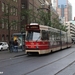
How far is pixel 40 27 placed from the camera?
26.7 metres

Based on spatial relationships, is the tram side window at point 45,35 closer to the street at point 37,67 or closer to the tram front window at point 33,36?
the tram front window at point 33,36

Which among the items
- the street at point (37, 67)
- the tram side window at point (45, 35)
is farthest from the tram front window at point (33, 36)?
the street at point (37, 67)

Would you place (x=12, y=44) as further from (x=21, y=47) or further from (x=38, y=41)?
(x=38, y=41)

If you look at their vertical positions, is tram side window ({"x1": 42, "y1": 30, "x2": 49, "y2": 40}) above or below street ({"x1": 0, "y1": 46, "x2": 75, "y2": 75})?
above

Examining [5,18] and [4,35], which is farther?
[4,35]

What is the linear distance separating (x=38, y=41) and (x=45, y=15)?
→ 34733 mm

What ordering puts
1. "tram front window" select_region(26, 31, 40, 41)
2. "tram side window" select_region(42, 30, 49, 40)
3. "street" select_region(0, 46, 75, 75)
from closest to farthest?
"street" select_region(0, 46, 75, 75), "tram front window" select_region(26, 31, 40, 41), "tram side window" select_region(42, 30, 49, 40)

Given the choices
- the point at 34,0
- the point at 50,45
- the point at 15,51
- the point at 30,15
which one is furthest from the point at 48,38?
the point at 34,0

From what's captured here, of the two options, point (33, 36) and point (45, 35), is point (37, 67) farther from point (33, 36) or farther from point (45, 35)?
point (45, 35)

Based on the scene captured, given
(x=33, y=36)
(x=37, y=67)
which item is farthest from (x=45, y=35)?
(x=37, y=67)

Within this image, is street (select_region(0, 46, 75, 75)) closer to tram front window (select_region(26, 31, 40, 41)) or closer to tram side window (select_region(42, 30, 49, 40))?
tram front window (select_region(26, 31, 40, 41))

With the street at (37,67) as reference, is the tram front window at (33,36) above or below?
above

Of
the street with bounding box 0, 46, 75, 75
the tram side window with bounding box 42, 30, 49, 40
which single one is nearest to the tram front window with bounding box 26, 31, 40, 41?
the tram side window with bounding box 42, 30, 49, 40

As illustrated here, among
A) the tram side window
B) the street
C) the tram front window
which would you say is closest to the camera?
the street
